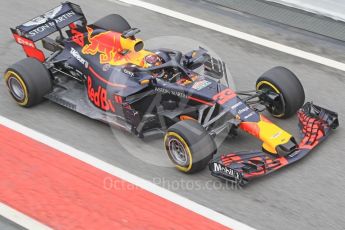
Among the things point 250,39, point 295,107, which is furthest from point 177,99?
point 250,39

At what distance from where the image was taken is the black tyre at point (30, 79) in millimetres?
8695

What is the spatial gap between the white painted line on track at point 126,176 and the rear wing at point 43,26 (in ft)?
3.81

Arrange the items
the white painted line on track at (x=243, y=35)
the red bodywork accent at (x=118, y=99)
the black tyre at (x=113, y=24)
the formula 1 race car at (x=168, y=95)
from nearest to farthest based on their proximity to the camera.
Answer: the formula 1 race car at (x=168, y=95)
the red bodywork accent at (x=118, y=99)
the black tyre at (x=113, y=24)
the white painted line on track at (x=243, y=35)

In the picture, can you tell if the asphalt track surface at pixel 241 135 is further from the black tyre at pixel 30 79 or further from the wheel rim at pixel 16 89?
the black tyre at pixel 30 79

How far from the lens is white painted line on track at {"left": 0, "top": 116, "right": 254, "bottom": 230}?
23.4 feet

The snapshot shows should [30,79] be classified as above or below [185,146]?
above

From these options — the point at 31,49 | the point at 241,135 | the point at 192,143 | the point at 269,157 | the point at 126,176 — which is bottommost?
the point at 126,176

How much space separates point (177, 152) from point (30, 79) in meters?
2.36

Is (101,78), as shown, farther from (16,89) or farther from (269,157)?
(269,157)

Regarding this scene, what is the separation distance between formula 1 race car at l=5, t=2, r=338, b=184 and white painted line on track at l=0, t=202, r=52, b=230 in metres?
1.75

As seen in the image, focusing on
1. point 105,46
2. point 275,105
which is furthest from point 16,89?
point 275,105

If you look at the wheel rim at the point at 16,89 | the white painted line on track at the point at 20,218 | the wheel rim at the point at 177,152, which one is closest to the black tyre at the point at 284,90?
the wheel rim at the point at 177,152

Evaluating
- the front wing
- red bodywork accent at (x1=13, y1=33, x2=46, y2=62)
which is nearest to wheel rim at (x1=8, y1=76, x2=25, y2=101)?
red bodywork accent at (x1=13, y1=33, x2=46, y2=62)

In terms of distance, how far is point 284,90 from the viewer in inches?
328
